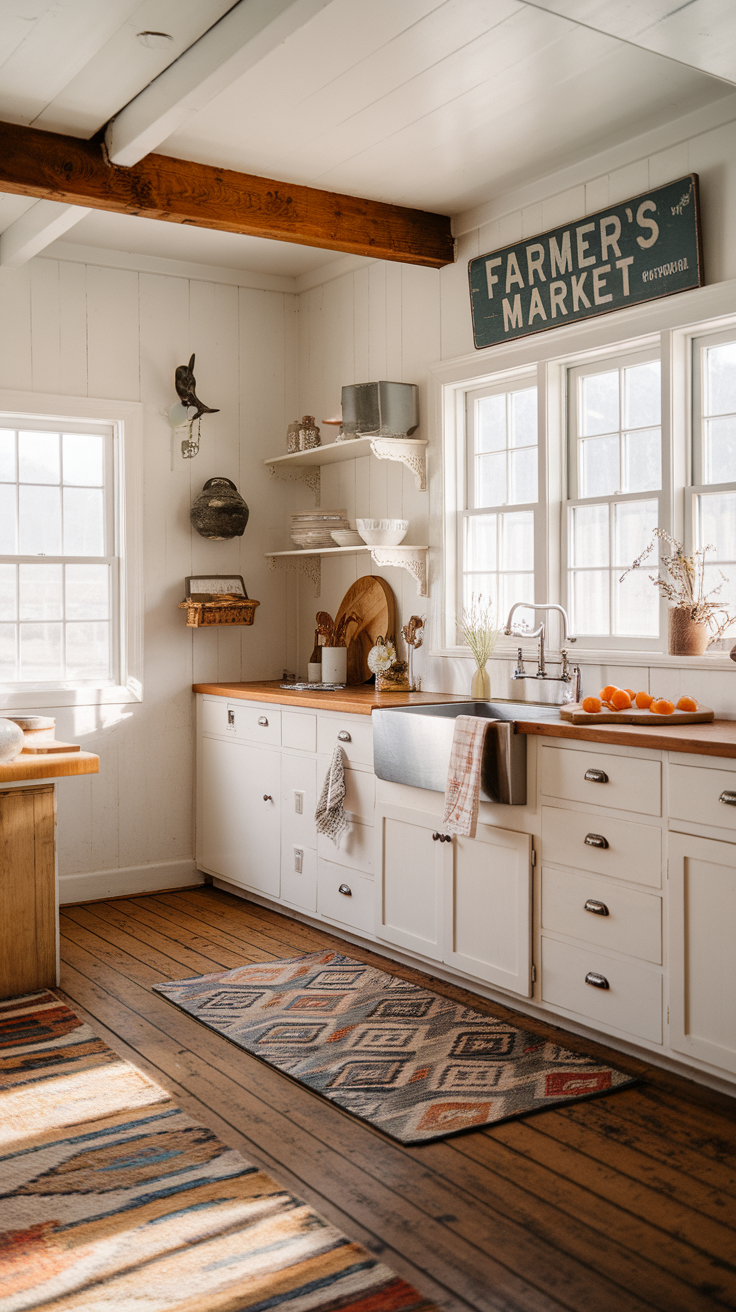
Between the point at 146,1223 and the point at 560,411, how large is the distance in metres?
3.02

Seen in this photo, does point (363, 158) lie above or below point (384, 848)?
above

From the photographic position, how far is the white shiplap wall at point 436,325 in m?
3.48

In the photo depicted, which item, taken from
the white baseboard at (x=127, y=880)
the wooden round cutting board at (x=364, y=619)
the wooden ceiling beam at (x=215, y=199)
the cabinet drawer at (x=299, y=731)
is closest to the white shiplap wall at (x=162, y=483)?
the white baseboard at (x=127, y=880)

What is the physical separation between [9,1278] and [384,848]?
2.15 m

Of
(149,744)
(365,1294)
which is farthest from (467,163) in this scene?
(365,1294)

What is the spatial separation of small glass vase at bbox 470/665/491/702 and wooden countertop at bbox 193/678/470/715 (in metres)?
0.05

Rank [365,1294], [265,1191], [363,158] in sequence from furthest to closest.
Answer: [363,158] → [265,1191] → [365,1294]

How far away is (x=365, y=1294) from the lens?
2105 mm

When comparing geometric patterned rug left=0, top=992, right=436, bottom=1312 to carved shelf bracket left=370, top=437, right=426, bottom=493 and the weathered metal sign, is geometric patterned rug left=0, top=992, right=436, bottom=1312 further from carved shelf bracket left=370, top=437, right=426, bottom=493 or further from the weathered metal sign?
the weathered metal sign

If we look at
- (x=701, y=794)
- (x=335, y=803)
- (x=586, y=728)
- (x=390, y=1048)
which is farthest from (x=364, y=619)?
(x=701, y=794)

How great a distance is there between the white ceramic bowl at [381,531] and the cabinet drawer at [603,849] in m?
1.70

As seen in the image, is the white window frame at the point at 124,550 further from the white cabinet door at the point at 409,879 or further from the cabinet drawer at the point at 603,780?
the cabinet drawer at the point at 603,780

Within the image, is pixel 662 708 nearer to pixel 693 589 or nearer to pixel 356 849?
pixel 693 589

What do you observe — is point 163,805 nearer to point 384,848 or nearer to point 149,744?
point 149,744
